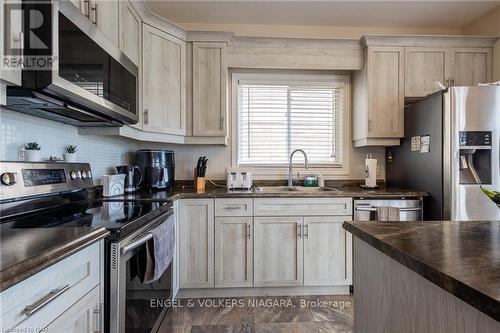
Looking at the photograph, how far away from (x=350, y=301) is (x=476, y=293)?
2.08 metres

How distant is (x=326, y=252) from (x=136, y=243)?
1.69 m

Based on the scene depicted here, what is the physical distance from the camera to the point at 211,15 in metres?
2.80

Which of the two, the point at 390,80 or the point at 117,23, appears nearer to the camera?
the point at 117,23

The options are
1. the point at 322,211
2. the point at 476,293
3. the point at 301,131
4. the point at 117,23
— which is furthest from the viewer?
the point at 301,131

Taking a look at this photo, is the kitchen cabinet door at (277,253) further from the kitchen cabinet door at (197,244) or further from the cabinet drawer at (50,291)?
the cabinet drawer at (50,291)

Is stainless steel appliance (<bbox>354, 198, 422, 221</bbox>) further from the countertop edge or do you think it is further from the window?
the window

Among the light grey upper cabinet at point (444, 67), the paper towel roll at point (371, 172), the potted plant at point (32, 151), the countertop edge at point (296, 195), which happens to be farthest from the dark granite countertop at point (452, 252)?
the light grey upper cabinet at point (444, 67)

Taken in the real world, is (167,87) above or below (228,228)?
above

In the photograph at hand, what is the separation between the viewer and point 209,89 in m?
2.64

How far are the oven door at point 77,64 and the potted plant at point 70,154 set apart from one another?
1.14 feet

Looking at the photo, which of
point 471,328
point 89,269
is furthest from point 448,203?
point 89,269

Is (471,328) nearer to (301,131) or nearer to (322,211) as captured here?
(322,211)

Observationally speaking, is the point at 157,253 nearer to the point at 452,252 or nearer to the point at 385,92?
the point at 452,252

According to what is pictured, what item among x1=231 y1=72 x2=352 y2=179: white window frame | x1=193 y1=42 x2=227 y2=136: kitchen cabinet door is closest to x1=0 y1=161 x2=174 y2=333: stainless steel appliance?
x1=193 y1=42 x2=227 y2=136: kitchen cabinet door
